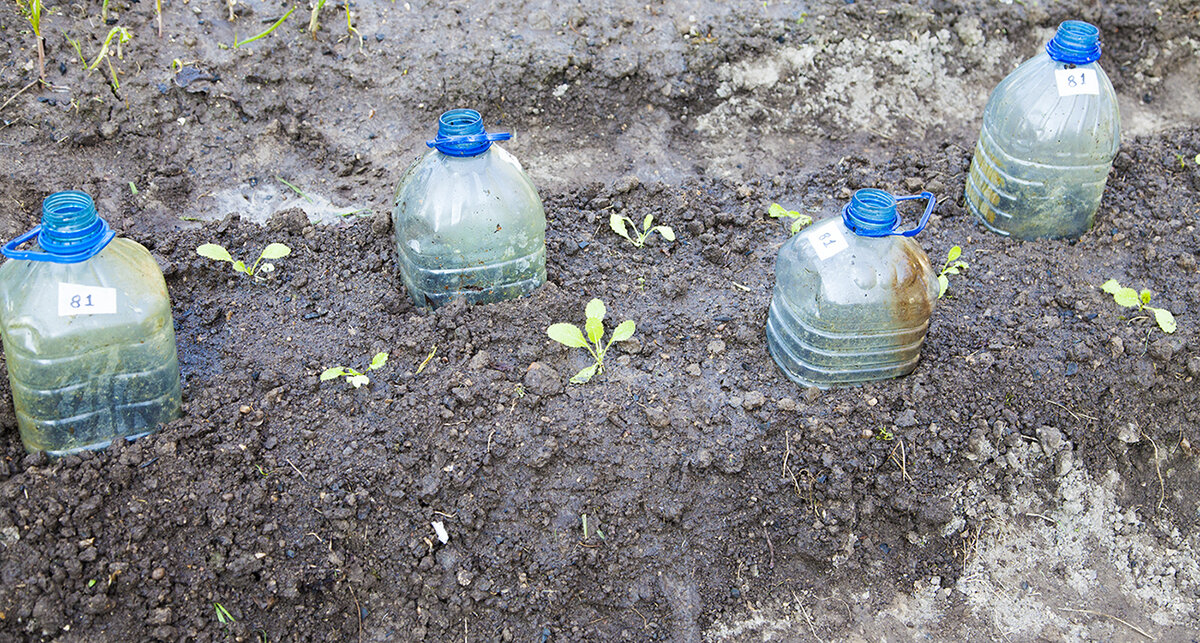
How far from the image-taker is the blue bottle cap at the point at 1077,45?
3375 millimetres

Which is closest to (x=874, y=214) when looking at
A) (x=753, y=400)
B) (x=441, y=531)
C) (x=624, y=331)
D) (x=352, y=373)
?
(x=753, y=400)

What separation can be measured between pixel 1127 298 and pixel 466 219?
97.0 inches

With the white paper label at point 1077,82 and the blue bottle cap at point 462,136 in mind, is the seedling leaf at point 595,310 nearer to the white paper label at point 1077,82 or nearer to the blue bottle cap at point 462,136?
the blue bottle cap at point 462,136

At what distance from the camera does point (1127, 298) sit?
3264 millimetres

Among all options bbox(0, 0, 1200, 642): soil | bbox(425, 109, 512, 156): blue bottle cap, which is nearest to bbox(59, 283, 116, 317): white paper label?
bbox(0, 0, 1200, 642): soil

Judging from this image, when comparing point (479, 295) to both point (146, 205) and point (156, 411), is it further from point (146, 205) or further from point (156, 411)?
point (146, 205)

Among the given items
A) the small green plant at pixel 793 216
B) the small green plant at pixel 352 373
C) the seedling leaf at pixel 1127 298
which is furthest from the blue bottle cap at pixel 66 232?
the seedling leaf at pixel 1127 298

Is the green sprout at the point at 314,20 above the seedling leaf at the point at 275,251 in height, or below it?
above

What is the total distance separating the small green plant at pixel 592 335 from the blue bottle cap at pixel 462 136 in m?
0.66

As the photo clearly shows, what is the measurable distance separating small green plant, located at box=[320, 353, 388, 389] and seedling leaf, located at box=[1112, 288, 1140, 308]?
2.71 meters

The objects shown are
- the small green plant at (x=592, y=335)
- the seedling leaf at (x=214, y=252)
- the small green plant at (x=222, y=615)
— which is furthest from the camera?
the seedling leaf at (x=214, y=252)

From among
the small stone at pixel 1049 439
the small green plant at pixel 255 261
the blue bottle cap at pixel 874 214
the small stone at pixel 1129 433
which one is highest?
the blue bottle cap at pixel 874 214

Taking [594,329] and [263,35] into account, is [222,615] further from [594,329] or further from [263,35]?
[263,35]

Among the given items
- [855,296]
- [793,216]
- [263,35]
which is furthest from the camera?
[263,35]
